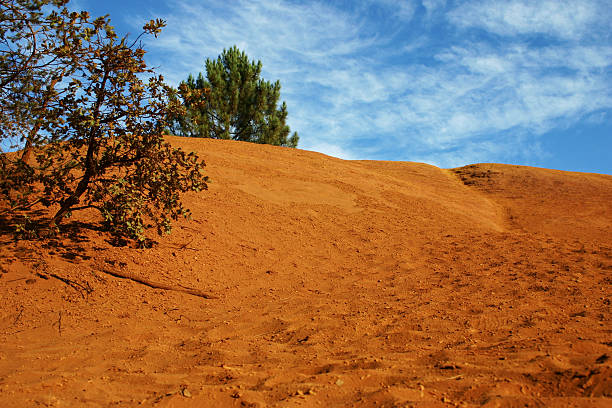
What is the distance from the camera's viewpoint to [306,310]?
5.09m

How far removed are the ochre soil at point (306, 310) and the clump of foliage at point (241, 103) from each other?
14410 mm

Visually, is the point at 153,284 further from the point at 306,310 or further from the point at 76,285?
the point at 306,310

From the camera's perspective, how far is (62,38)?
5.47 metres

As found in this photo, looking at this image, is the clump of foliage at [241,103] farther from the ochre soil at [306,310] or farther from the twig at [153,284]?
the twig at [153,284]

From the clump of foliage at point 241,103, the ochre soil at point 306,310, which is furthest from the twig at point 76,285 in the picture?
the clump of foliage at point 241,103

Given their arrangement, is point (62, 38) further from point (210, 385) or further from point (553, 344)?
point (553, 344)

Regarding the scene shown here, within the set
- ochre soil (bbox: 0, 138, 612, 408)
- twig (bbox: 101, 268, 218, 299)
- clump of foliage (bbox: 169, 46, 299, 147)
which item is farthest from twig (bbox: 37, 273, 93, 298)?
clump of foliage (bbox: 169, 46, 299, 147)

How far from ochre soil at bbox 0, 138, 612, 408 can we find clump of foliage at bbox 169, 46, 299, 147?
14.4 m

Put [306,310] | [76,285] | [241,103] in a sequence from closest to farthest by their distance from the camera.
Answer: [306,310] < [76,285] < [241,103]

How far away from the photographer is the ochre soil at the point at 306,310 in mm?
2918

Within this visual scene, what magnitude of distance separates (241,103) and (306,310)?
2208 cm

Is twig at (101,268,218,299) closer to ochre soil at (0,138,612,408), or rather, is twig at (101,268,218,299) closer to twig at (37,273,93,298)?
ochre soil at (0,138,612,408)

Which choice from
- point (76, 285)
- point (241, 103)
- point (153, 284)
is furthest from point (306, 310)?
point (241, 103)

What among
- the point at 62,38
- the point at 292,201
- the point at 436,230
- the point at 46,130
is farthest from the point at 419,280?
the point at 62,38
